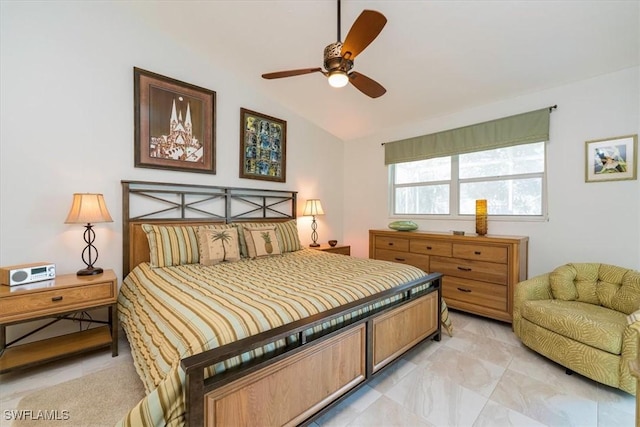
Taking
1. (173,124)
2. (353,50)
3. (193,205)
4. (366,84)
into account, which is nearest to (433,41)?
(366,84)

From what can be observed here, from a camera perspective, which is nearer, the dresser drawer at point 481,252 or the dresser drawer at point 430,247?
the dresser drawer at point 481,252

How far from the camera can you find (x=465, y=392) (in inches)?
74.3

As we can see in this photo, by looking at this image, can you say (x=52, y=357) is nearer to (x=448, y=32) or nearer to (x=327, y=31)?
(x=327, y=31)

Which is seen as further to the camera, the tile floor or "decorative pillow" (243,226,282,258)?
"decorative pillow" (243,226,282,258)

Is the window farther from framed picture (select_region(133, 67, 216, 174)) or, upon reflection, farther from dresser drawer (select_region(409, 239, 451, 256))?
framed picture (select_region(133, 67, 216, 174))

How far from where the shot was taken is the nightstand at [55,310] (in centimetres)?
191

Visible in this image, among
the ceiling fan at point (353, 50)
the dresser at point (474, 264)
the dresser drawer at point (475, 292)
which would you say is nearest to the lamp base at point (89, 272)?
the ceiling fan at point (353, 50)

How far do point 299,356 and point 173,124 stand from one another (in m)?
2.84

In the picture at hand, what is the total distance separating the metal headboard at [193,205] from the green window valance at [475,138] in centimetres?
178

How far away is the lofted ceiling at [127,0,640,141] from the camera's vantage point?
7.31ft

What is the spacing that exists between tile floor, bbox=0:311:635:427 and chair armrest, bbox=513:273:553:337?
294 mm

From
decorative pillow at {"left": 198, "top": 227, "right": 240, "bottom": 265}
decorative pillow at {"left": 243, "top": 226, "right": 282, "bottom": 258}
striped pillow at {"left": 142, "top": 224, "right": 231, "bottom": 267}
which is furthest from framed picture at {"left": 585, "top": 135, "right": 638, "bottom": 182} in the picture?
striped pillow at {"left": 142, "top": 224, "right": 231, "bottom": 267}

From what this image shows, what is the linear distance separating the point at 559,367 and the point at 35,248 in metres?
4.45

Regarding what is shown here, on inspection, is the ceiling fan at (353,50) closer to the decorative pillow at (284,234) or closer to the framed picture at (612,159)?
the decorative pillow at (284,234)
